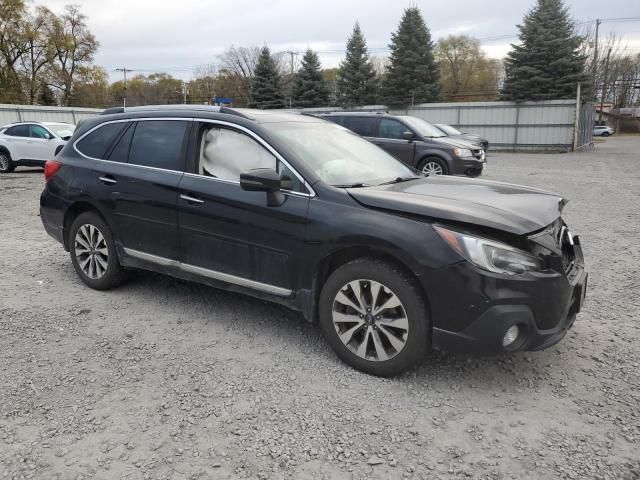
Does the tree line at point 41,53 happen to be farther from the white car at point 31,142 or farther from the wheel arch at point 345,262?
the wheel arch at point 345,262

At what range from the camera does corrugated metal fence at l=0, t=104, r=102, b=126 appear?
94.3 ft

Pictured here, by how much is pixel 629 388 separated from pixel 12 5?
5712 centimetres

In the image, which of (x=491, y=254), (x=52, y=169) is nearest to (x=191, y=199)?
(x=52, y=169)

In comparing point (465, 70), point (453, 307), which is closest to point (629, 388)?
point (453, 307)

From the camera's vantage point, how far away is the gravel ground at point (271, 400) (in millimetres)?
2568

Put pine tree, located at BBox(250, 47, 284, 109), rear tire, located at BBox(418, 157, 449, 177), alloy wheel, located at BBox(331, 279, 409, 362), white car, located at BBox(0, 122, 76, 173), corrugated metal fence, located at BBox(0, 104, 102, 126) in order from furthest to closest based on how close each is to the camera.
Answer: pine tree, located at BBox(250, 47, 284, 109)
corrugated metal fence, located at BBox(0, 104, 102, 126)
white car, located at BBox(0, 122, 76, 173)
rear tire, located at BBox(418, 157, 449, 177)
alloy wheel, located at BBox(331, 279, 409, 362)

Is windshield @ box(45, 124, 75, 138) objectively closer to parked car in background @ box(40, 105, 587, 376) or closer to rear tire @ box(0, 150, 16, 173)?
rear tire @ box(0, 150, 16, 173)

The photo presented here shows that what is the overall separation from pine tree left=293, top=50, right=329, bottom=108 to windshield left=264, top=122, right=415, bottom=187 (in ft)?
119

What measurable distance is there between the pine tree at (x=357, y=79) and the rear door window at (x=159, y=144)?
34012 mm

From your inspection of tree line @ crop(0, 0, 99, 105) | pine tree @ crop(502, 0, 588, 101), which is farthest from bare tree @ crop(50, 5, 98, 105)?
pine tree @ crop(502, 0, 588, 101)

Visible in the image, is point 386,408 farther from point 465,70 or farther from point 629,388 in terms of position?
point 465,70

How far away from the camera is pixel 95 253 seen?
4.91 metres

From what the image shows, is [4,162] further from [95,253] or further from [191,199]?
[191,199]

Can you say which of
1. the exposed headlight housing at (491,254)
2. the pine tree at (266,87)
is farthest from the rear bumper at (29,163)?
the pine tree at (266,87)
